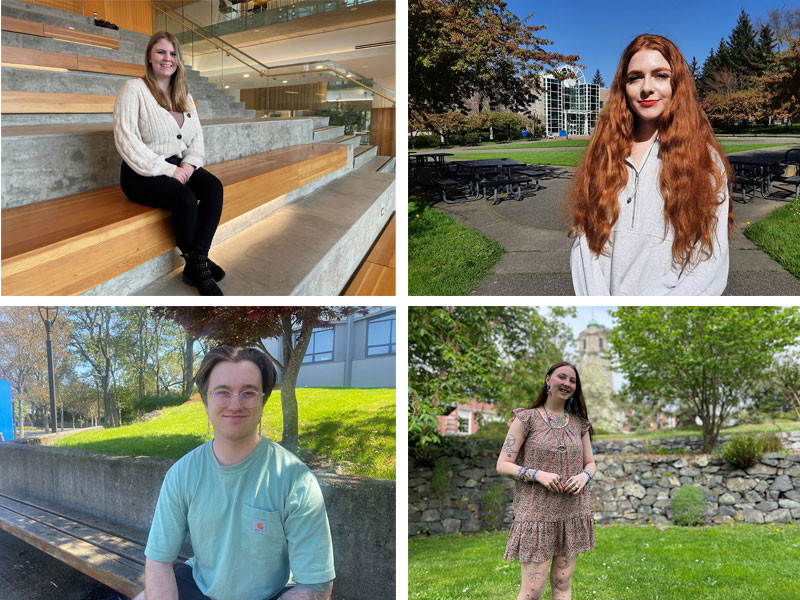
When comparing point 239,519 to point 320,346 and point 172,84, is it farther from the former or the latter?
point 172,84

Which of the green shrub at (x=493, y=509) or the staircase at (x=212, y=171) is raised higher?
the staircase at (x=212, y=171)

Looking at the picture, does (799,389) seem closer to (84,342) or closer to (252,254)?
(252,254)

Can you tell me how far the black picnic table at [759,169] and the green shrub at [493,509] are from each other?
2.74 meters

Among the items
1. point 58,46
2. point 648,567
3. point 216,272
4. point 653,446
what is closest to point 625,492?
point 653,446

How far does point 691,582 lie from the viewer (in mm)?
2797

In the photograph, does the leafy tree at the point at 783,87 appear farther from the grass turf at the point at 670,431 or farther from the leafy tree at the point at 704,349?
the grass turf at the point at 670,431

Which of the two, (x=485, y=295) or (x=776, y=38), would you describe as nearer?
Answer: (x=776, y=38)

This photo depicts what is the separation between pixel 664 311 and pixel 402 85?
Answer: 12.6 ft

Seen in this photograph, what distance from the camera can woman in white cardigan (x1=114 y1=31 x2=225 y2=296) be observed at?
2002 mm

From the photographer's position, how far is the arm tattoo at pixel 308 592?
5.72ft

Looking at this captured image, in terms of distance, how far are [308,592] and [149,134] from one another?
5.86ft

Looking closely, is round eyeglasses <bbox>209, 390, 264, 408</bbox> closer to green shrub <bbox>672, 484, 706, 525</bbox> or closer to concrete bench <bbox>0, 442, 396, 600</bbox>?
concrete bench <bbox>0, 442, 396, 600</bbox>

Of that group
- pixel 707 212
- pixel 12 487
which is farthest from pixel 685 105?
pixel 12 487

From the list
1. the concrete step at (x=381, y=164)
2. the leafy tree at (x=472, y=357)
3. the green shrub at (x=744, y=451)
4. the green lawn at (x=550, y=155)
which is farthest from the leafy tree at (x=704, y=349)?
the green lawn at (x=550, y=155)
